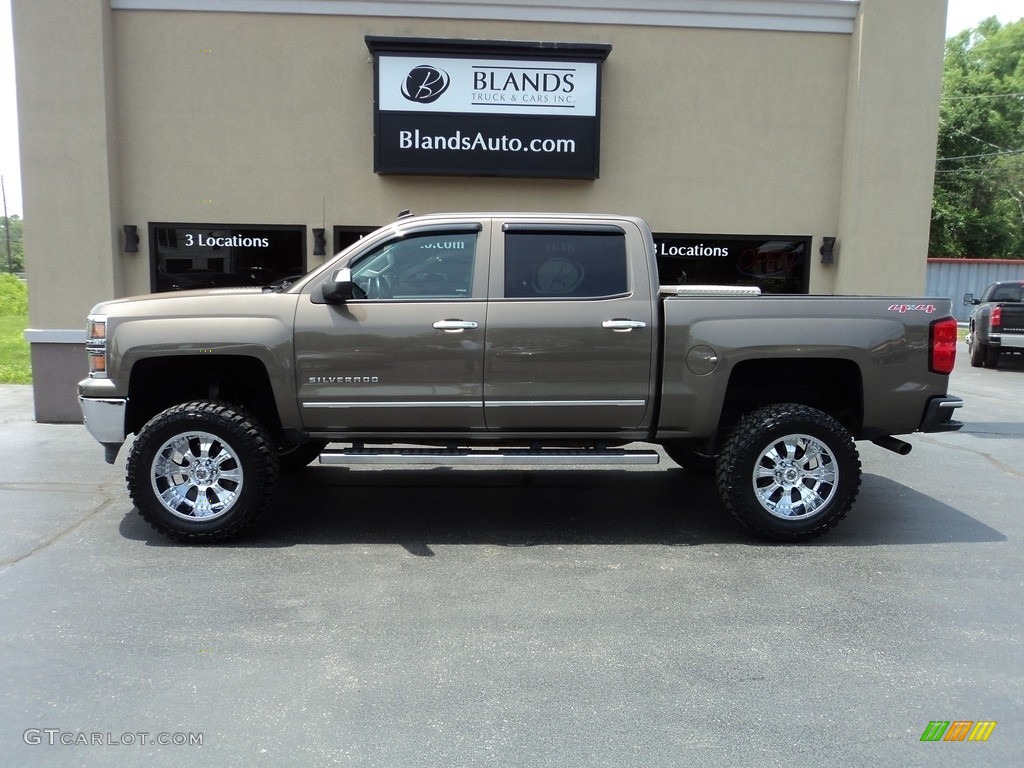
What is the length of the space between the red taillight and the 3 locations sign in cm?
488

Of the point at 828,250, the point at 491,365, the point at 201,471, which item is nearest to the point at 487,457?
the point at 491,365

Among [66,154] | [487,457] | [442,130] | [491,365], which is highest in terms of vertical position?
[442,130]

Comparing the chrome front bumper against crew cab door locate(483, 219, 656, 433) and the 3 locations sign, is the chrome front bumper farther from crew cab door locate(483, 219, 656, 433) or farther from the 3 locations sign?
the 3 locations sign

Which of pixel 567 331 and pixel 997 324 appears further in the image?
pixel 997 324

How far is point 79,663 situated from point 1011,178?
46.1m

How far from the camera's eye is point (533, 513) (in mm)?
6453

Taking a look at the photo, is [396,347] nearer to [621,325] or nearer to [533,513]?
[621,325]

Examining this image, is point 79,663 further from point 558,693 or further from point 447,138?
point 447,138

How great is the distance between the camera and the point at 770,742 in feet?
10.7

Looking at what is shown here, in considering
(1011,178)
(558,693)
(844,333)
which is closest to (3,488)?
(558,693)

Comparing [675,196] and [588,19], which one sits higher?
[588,19]

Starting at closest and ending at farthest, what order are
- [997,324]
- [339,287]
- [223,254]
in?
[339,287]
[223,254]
[997,324]

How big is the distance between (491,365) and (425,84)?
504cm

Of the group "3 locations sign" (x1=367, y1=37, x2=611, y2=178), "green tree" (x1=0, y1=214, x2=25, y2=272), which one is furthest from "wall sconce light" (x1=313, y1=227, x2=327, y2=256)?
"green tree" (x1=0, y1=214, x2=25, y2=272)
